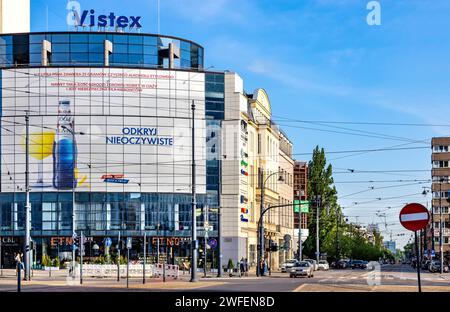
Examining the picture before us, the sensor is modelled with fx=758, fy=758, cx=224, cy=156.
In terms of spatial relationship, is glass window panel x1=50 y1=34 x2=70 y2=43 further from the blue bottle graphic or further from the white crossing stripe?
the white crossing stripe

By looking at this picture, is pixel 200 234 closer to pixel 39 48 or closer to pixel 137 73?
pixel 137 73

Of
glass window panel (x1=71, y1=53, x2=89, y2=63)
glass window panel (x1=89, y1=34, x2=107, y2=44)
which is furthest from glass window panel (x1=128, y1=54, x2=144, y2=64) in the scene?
glass window panel (x1=71, y1=53, x2=89, y2=63)

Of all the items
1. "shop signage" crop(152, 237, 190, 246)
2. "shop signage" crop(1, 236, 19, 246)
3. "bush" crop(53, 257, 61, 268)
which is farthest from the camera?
"shop signage" crop(152, 237, 190, 246)

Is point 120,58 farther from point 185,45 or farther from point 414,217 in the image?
point 414,217

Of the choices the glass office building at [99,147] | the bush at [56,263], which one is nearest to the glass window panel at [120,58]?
the glass office building at [99,147]

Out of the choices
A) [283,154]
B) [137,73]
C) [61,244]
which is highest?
[137,73]

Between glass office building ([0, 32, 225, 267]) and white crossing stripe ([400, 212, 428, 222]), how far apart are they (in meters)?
69.0

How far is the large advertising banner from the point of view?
84.1 m

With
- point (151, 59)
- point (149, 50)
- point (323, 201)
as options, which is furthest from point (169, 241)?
point (323, 201)

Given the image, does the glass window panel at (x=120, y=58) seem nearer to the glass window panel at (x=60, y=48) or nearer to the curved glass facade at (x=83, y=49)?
the curved glass facade at (x=83, y=49)

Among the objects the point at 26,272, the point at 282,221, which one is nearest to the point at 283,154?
the point at 282,221
